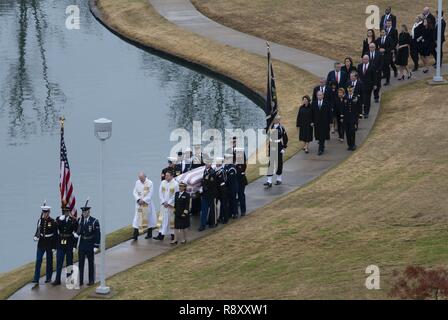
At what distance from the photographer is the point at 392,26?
4056 centimetres

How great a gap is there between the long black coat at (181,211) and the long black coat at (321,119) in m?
7.19

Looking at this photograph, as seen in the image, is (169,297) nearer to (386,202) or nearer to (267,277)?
(267,277)

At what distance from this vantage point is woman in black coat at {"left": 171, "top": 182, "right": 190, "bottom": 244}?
27.5 meters

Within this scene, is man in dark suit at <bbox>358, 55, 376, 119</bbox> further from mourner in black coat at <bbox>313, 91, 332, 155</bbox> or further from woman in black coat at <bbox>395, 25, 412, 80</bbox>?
woman in black coat at <bbox>395, 25, 412, 80</bbox>

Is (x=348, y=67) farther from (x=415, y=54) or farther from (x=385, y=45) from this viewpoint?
(x=415, y=54)

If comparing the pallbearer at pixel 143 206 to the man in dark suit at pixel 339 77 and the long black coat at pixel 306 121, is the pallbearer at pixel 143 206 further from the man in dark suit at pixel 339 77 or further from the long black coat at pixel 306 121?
the man in dark suit at pixel 339 77

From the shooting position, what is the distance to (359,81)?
115 feet

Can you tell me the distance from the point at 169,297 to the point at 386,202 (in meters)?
6.98

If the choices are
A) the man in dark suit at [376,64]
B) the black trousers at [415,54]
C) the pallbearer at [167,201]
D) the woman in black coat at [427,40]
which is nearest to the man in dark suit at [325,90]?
the man in dark suit at [376,64]

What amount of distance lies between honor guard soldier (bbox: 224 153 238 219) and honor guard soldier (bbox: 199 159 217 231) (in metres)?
0.46

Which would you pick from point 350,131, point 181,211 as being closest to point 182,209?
point 181,211

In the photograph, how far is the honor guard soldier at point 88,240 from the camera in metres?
25.5

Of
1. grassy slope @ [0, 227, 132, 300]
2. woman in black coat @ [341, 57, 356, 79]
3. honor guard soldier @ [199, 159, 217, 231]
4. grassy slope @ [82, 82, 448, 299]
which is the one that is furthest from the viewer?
woman in black coat @ [341, 57, 356, 79]

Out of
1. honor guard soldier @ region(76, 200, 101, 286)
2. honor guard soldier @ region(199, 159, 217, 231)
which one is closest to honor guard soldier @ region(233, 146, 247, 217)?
honor guard soldier @ region(199, 159, 217, 231)
